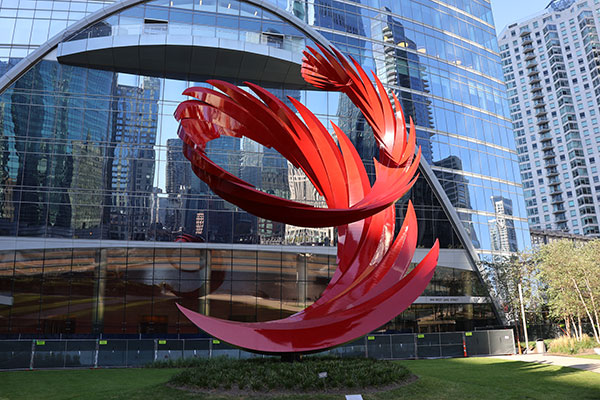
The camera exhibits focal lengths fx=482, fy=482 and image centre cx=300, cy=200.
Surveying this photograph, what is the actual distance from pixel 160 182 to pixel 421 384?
19.1 meters

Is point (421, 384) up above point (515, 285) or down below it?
below

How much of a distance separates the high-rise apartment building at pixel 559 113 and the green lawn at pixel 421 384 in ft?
246

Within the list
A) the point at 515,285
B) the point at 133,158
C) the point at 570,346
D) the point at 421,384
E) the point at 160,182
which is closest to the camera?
the point at 421,384

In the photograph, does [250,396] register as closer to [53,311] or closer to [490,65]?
[53,311]

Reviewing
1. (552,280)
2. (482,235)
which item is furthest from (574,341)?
(482,235)

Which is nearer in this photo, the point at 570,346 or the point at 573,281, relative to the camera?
the point at 570,346

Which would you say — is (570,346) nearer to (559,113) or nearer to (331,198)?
(331,198)

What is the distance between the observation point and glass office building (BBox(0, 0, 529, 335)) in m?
24.8

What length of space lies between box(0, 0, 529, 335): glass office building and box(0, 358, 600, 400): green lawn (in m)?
7.35

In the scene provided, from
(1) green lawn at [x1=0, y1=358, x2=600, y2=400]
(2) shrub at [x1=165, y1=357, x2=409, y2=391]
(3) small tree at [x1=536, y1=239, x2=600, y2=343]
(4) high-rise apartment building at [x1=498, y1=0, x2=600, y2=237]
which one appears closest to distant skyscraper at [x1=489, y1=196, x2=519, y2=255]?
(3) small tree at [x1=536, y1=239, x2=600, y2=343]

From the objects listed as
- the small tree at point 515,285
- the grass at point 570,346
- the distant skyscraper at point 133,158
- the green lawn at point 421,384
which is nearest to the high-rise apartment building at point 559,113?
the small tree at point 515,285

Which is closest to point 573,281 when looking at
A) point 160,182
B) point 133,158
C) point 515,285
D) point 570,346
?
point 570,346

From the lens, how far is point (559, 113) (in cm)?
8988

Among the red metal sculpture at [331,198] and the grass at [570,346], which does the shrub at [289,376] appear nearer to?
the red metal sculpture at [331,198]
